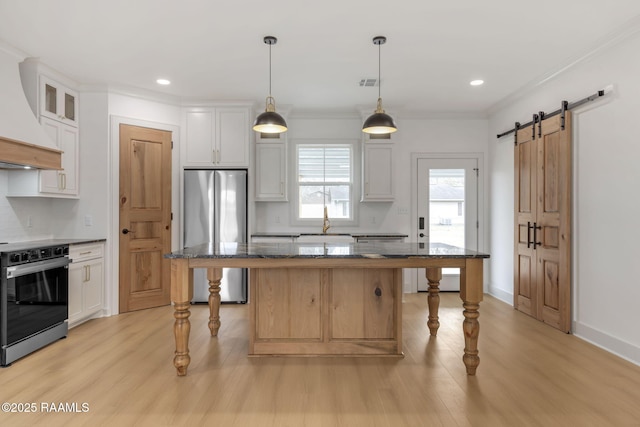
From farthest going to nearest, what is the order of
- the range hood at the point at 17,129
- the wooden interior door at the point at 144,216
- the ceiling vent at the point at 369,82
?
the wooden interior door at the point at 144,216
the ceiling vent at the point at 369,82
the range hood at the point at 17,129

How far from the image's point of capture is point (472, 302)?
110 inches

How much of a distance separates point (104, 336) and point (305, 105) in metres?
3.77

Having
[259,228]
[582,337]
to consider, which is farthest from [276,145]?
[582,337]

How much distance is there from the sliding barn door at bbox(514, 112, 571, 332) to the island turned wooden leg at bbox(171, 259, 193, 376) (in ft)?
11.9

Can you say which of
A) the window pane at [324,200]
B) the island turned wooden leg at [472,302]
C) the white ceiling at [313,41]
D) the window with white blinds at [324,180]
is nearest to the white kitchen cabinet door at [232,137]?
the white ceiling at [313,41]

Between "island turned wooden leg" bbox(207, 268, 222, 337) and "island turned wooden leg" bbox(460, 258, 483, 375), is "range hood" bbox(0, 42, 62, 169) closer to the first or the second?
"island turned wooden leg" bbox(207, 268, 222, 337)

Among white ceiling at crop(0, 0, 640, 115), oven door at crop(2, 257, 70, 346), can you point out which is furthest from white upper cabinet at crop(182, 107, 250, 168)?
oven door at crop(2, 257, 70, 346)

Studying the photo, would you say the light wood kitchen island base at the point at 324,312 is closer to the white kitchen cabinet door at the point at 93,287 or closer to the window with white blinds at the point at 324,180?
the white kitchen cabinet door at the point at 93,287

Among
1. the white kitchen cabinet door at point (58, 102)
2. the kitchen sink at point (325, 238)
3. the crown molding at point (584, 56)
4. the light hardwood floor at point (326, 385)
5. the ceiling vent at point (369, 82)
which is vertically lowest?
the light hardwood floor at point (326, 385)

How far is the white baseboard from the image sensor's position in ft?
10.1

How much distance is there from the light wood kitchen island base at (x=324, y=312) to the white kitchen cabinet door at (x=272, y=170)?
2.47 m

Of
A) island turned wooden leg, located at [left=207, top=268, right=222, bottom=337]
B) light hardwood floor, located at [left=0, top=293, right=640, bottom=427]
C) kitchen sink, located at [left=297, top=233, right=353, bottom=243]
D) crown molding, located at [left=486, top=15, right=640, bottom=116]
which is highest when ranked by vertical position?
crown molding, located at [left=486, top=15, right=640, bottom=116]

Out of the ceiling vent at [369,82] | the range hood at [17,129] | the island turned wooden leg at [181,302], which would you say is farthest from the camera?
the ceiling vent at [369,82]

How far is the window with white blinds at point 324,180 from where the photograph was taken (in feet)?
19.2
